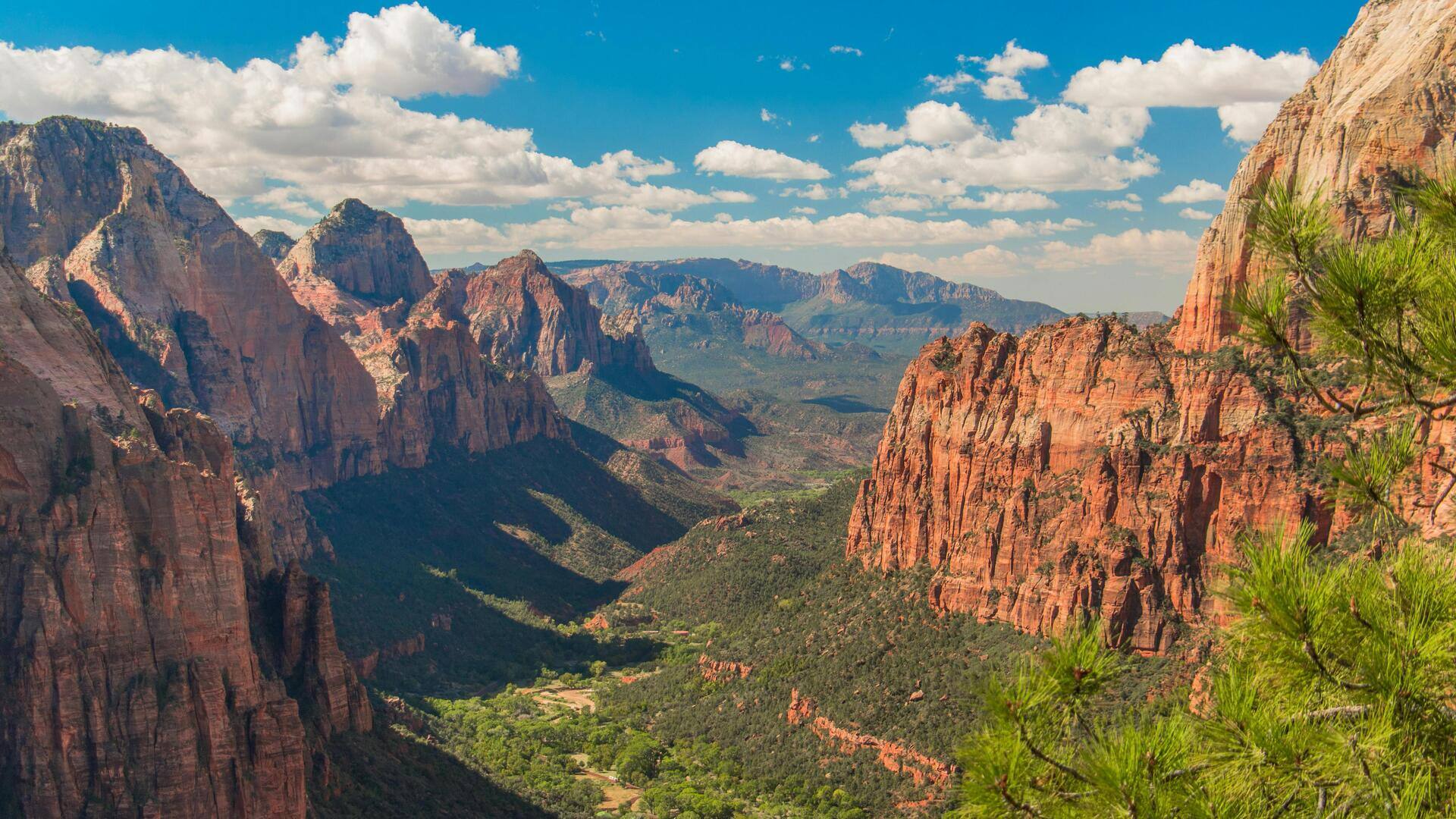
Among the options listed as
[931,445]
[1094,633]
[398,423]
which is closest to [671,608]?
[931,445]

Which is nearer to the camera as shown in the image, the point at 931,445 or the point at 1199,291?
the point at 1199,291

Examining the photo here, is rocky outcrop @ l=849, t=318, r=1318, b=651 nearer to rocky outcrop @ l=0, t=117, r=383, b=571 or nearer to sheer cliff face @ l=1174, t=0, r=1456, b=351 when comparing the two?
sheer cliff face @ l=1174, t=0, r=1456, b=351

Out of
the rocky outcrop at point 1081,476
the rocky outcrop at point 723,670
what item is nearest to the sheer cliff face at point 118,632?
the rocky outcrop at point 1081,476

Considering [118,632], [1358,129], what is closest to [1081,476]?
[1358,129]

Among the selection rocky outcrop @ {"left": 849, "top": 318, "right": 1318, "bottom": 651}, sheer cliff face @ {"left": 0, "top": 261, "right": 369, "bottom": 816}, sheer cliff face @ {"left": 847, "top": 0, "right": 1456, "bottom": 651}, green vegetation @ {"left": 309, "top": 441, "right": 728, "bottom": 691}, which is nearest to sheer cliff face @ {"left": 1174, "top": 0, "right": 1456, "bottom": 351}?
sheer cliff face @ {"left": 847, "top": 0, "right": 1456, "bottom": 651}

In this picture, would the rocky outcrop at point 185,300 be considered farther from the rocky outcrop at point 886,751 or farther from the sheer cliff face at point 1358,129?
the sheer cliff face at point 1358,129

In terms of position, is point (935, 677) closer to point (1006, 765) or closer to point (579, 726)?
point (579, 726)

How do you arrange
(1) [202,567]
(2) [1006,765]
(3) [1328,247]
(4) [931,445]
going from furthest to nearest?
(4) [931,445], (1) [202,567], (3) [1328,247], (2) [1006,765]

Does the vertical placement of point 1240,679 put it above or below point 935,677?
above
